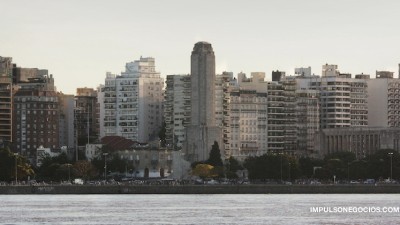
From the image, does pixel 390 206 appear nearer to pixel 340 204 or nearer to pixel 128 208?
pixel 340 204

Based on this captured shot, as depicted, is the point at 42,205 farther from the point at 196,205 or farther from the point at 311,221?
the point at 311,221

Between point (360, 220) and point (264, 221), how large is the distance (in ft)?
29.1

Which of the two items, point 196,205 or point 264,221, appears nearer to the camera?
point 264,221

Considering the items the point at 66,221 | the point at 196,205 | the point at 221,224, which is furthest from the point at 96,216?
the point at 196,205

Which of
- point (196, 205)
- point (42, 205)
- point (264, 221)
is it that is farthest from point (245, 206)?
point (264, 221)

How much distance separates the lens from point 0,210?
599 feet

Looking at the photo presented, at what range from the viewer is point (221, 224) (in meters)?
150

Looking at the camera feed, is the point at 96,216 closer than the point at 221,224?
No

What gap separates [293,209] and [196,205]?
20109 mm

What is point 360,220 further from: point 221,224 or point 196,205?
point 196,205

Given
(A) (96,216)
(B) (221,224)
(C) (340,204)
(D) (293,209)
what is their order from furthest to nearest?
1. (C) (340,204)
2. (D) (293,209)
3. (A) (96,216)
4. (B) (221,224)

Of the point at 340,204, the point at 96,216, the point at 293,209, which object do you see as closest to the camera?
the point at 96,216

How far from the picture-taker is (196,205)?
19912 cm

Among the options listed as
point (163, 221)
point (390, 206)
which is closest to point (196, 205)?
point (390, 206)
